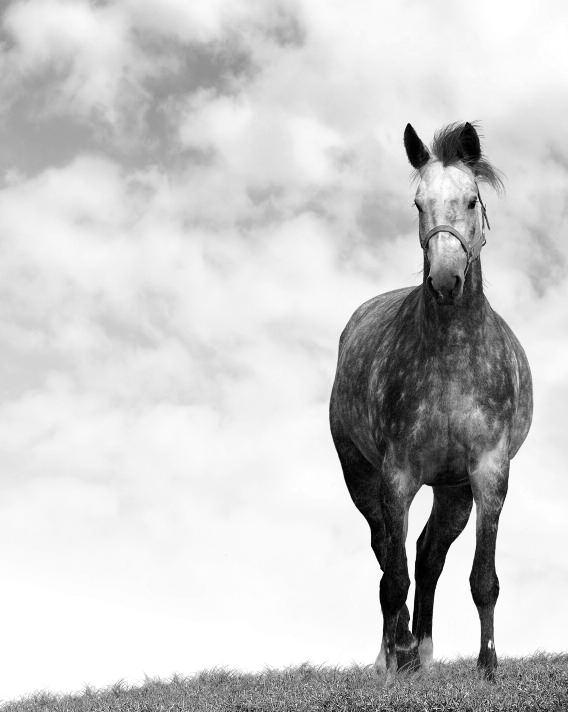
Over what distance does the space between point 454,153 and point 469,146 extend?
7.8 inches

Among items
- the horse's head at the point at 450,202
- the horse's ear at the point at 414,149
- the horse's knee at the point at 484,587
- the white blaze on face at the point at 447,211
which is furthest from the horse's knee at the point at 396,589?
the horse's ear at the point at 414,149

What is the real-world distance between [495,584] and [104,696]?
429 cm

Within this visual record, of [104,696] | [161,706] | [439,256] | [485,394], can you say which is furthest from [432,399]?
[104,696]

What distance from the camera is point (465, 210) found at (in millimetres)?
8875

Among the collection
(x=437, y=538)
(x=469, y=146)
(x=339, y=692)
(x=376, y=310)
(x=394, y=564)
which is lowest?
(x=339, y=692)

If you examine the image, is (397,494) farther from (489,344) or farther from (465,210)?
(465,210)

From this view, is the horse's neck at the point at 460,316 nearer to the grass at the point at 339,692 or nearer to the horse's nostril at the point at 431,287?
the horse's nostril at the point at 431,287

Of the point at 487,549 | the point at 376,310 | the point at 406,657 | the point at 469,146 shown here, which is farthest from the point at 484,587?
the point at 376,310

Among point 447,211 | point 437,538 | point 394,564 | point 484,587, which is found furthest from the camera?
point 437,538

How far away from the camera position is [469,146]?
940cm

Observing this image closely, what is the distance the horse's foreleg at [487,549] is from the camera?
8.91 m

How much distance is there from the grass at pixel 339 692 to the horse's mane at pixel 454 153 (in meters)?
4.63

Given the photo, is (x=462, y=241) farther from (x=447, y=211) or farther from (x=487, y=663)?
(x=487, y=663)

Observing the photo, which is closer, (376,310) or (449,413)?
(449,413)
